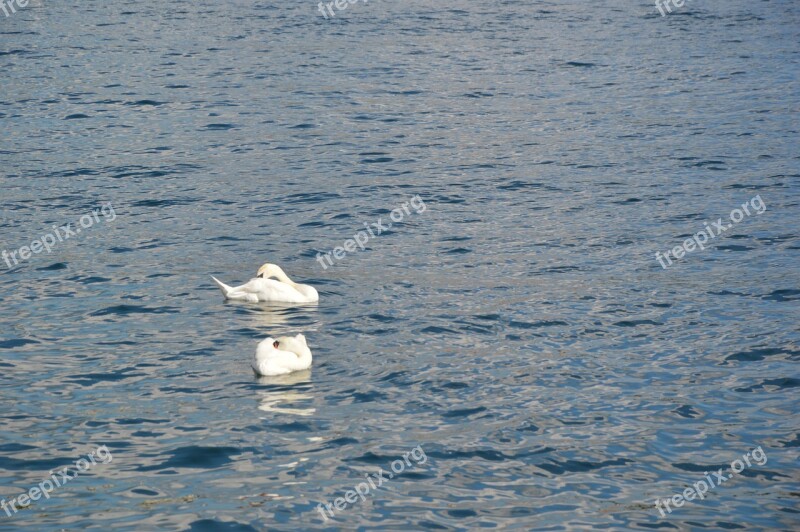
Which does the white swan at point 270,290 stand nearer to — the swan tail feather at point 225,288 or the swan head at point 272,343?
the swan tail feather at point 225,288

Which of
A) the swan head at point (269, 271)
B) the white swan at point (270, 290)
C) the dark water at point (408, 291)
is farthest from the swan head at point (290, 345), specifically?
the swan head at point (269, 271)

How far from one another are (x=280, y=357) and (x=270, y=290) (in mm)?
3217

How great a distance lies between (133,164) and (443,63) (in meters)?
15.2

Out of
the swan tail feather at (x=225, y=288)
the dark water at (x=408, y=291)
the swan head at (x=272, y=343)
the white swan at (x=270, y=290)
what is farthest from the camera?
the swan tail feather at (x=225, y=288)

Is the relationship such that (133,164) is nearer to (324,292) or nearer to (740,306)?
(324,292)

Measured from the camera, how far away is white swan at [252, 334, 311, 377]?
14633 millimetres

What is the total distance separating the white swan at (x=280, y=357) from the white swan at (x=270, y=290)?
109 inches

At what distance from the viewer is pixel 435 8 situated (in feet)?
173

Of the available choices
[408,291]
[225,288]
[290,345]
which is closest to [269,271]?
[225,288]

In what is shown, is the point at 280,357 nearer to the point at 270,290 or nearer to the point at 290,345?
the point at 290,345

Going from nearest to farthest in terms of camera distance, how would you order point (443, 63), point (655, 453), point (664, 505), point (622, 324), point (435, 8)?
point (664, 505) < point (655, 453) < point (622, 324) < point (443, 63) < point (435, 8)

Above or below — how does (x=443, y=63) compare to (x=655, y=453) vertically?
above

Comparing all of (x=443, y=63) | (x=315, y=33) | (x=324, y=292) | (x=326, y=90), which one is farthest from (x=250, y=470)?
(x=315, y=33)

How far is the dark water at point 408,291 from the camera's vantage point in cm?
1239
